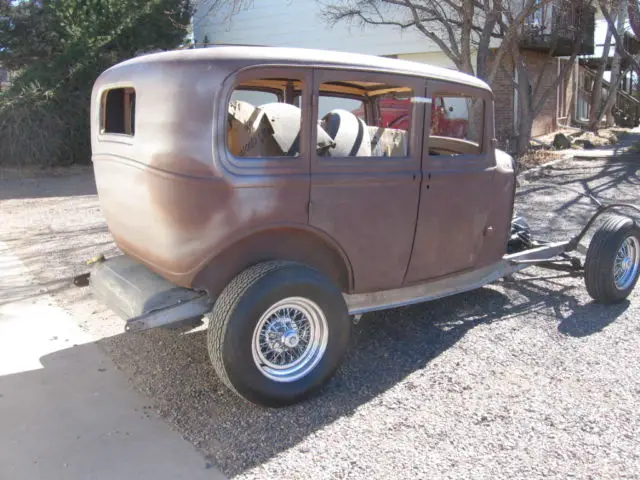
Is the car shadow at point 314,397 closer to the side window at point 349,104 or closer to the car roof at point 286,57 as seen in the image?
the side window at point 349,104

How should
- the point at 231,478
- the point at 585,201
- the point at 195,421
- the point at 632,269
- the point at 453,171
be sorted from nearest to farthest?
1. the point at 231,478
2. the point at 195,421
3. the point at 453,171
4. the point at 632,269
5. the point at 585,201

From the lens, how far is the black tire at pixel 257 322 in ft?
10.9

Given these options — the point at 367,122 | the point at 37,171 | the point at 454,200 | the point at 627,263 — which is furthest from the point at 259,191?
the point at 37,171

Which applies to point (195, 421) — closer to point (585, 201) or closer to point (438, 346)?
point (438, 346)

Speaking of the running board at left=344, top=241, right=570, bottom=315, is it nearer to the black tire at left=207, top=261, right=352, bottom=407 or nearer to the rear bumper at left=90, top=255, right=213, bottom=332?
the black tire at left=207, top=261, right=352, bottom=407

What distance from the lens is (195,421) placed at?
11.5 ft

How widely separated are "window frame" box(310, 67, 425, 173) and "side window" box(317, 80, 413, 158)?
0.19 feet

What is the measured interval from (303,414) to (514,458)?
1.15m

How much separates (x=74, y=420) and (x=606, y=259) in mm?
4062

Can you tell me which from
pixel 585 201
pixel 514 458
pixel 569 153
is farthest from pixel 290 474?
pixel 569 153

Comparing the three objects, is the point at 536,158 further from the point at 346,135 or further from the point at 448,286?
the point at 346,135

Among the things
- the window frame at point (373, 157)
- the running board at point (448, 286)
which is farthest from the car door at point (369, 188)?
the running board at point (448, 286)

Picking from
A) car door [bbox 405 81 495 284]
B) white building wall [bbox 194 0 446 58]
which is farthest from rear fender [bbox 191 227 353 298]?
white building wall [bbox 194 0 446 58]

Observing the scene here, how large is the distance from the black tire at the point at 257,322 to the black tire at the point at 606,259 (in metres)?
2.49
